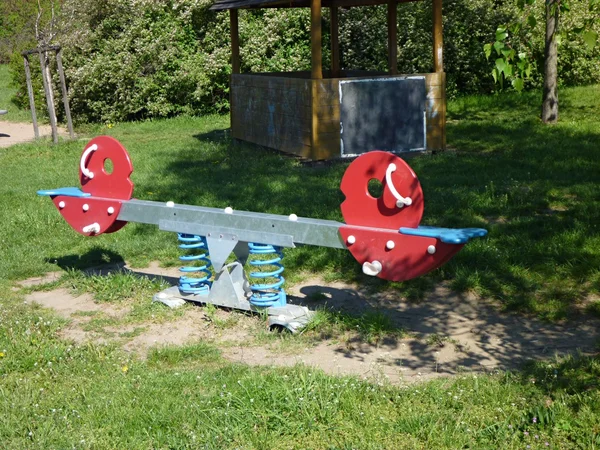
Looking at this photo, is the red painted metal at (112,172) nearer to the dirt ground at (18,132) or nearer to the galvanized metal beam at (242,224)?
the galvanized metal beam at (242,224)

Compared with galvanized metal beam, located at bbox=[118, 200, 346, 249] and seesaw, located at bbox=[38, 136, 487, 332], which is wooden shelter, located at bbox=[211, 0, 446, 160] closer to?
seesaw, located at bbox=[38, 136, 487, 332]

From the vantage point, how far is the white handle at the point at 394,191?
183 inches

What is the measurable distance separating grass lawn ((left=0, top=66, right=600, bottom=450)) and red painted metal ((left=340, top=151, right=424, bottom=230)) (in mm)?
990

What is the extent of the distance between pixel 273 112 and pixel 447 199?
187 inches

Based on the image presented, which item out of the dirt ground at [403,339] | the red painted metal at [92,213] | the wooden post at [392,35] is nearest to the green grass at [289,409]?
the dirt ground at [403,339]

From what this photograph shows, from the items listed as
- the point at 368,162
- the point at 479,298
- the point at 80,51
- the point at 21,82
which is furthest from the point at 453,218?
the point at 21,82

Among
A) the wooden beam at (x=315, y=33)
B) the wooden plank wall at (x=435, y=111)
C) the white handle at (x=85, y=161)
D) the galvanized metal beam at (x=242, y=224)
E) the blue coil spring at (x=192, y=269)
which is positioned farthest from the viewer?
the wooden plank wall at (x=435, y=111)

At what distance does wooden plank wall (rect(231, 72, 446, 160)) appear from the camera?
10859 mm

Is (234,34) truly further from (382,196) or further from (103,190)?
(382,196)

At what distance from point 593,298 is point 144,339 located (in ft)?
9.91

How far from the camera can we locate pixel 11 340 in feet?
16.7

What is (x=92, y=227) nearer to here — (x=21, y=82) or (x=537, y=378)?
(x=537, y=378)

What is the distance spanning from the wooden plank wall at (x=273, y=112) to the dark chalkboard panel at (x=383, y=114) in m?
0.55

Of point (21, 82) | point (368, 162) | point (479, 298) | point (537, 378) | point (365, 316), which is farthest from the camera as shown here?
point (21, 82)
